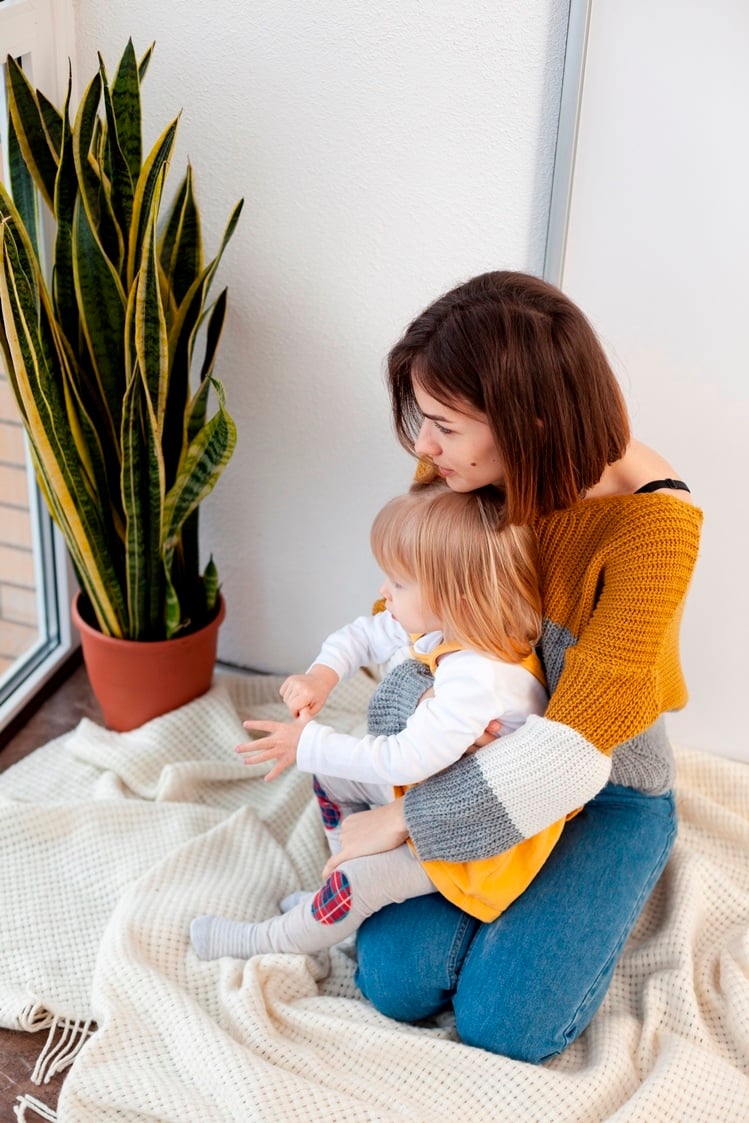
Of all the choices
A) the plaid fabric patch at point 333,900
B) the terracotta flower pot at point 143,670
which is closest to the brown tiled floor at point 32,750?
the terracotta flower pot at point 143,670

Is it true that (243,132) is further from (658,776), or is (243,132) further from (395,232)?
(658,776)

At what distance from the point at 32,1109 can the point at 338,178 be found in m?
1.38

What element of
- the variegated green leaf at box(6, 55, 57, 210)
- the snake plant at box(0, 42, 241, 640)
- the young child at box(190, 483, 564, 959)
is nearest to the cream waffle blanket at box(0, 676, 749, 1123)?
the young child at box(190, 483, 564, 959)

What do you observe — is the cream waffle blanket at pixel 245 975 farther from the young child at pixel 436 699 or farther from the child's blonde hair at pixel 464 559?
the child's blonde hair at pixel 464 559

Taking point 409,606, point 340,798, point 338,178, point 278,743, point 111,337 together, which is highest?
point 338,178

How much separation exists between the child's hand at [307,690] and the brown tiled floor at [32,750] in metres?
0.55

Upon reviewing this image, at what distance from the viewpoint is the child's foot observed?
5.14ft

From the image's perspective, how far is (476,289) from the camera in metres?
1.32

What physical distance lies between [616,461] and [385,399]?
588 mm

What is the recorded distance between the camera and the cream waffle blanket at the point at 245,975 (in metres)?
1.37

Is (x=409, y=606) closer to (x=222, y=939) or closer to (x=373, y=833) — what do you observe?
(x=373, y=833)

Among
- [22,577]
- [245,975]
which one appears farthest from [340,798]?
[22,577]

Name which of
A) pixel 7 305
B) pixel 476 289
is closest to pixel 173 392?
pixel 7 305

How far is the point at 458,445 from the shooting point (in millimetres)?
1330
